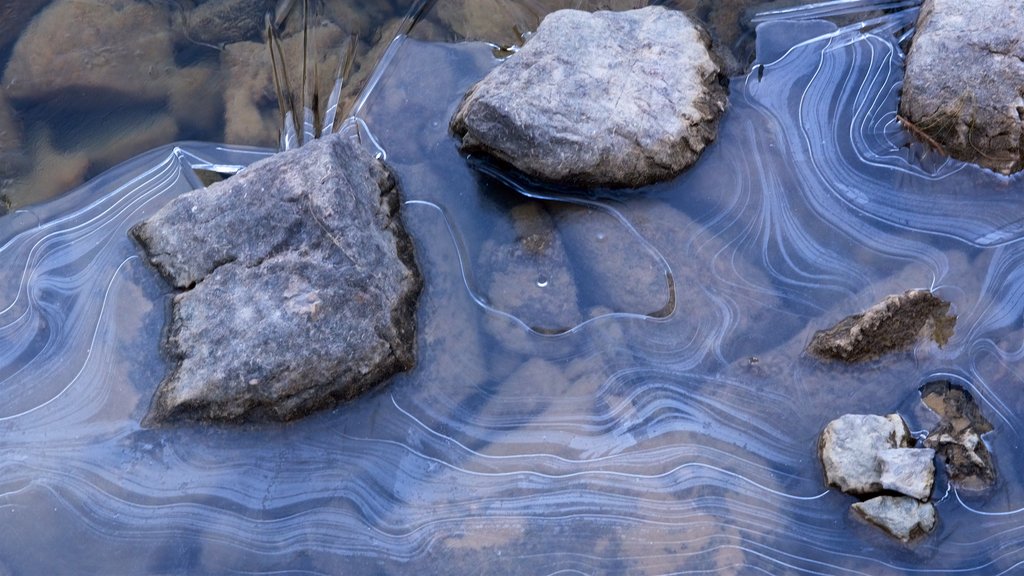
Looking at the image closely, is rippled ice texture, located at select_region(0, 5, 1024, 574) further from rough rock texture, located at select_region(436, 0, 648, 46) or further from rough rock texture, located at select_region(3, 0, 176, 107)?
rough rock texture, located at select_region(436, 0, 648, 46)

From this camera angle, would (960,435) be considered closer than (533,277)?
Yes

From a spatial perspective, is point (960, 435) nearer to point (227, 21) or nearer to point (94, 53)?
point (227, 21)

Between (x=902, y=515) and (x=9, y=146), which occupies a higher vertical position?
(x=9, y=146)

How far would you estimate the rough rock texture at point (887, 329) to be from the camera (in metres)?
2.84

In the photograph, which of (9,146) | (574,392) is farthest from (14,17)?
(574,392)

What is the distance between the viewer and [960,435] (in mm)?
2719

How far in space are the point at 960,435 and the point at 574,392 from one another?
125cm

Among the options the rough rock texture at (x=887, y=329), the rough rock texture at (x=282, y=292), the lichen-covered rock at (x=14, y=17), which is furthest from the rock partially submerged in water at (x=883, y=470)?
the lichen-covered rock at (x=14, y=17)

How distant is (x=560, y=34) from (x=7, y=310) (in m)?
2.30

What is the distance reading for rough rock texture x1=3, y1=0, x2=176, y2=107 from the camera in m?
3.52

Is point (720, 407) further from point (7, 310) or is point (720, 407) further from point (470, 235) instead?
point (7, 310)

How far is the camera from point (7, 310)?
10.1ft

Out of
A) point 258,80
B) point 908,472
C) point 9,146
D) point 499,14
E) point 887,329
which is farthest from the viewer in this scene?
point 499,14

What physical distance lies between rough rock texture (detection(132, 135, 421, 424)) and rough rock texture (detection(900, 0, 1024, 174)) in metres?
2.06
